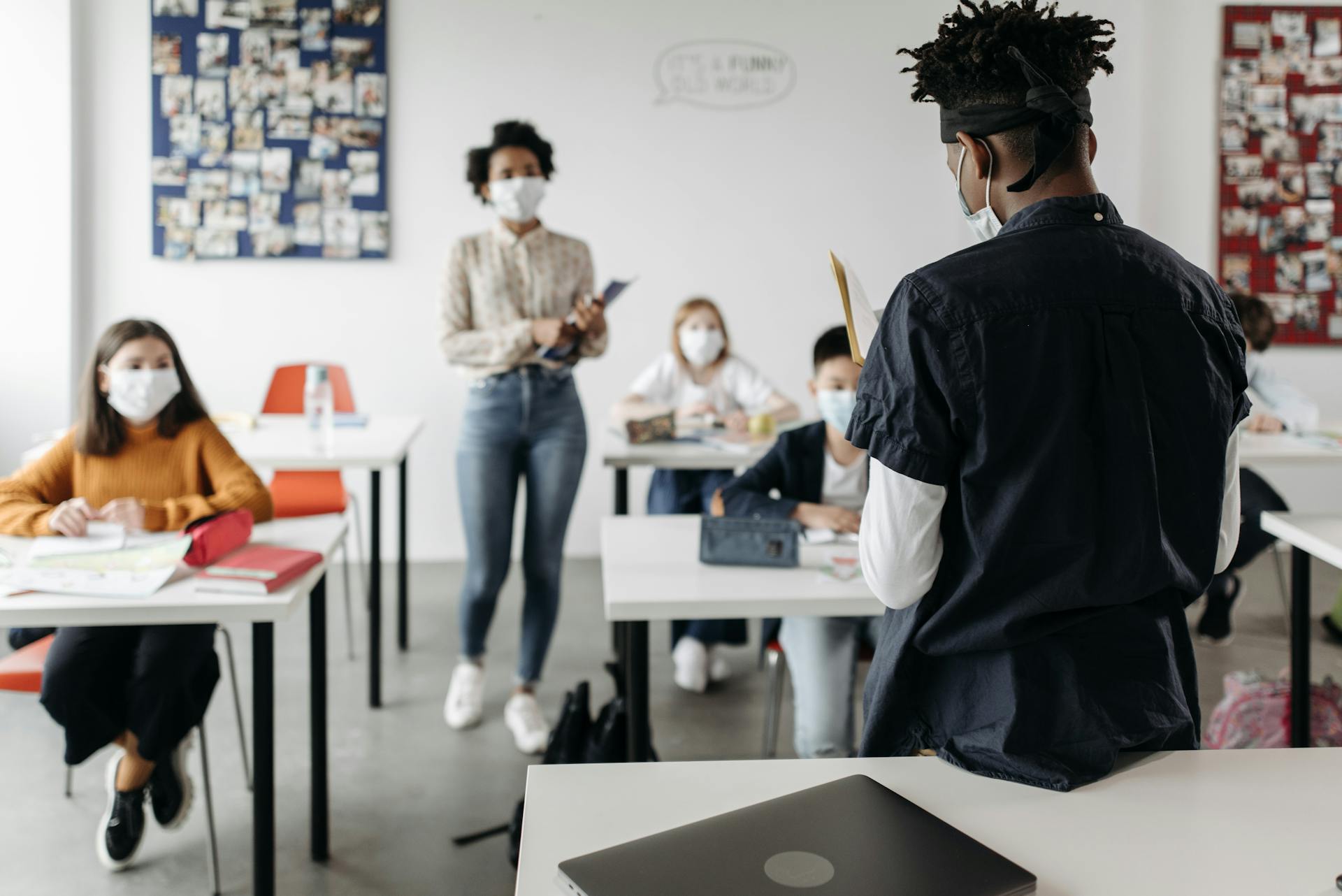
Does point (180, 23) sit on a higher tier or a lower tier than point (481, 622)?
higher

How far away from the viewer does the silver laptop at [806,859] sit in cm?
90

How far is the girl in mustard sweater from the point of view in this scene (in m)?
2.17

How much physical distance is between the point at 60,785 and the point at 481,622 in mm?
1104

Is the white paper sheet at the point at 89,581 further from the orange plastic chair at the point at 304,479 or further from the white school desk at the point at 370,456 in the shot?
the orange plastic chair at the point at 304,479

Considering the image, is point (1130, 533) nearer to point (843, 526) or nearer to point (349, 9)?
point (843, 526)

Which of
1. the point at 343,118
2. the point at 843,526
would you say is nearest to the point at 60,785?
the point at 843,526

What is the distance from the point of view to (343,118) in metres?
4.79

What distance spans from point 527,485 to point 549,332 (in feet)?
1.48

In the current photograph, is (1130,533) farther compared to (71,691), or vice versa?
(71,691)

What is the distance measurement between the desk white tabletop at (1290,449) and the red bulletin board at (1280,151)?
5.94ft

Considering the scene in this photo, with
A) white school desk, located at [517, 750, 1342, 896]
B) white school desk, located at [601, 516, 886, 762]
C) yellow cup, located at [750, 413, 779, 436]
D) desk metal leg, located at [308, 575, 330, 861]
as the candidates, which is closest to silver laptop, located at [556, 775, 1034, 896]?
white school desk, located at [517, 750, 1342, 896]

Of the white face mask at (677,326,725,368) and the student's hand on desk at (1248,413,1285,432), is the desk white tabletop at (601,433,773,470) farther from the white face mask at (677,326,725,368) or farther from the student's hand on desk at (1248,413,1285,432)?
the student's hand on desk at (1248,413,1285,432)

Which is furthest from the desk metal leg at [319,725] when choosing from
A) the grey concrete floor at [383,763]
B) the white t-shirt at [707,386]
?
the white t-shirt at [707,386]

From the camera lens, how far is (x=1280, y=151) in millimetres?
5160
